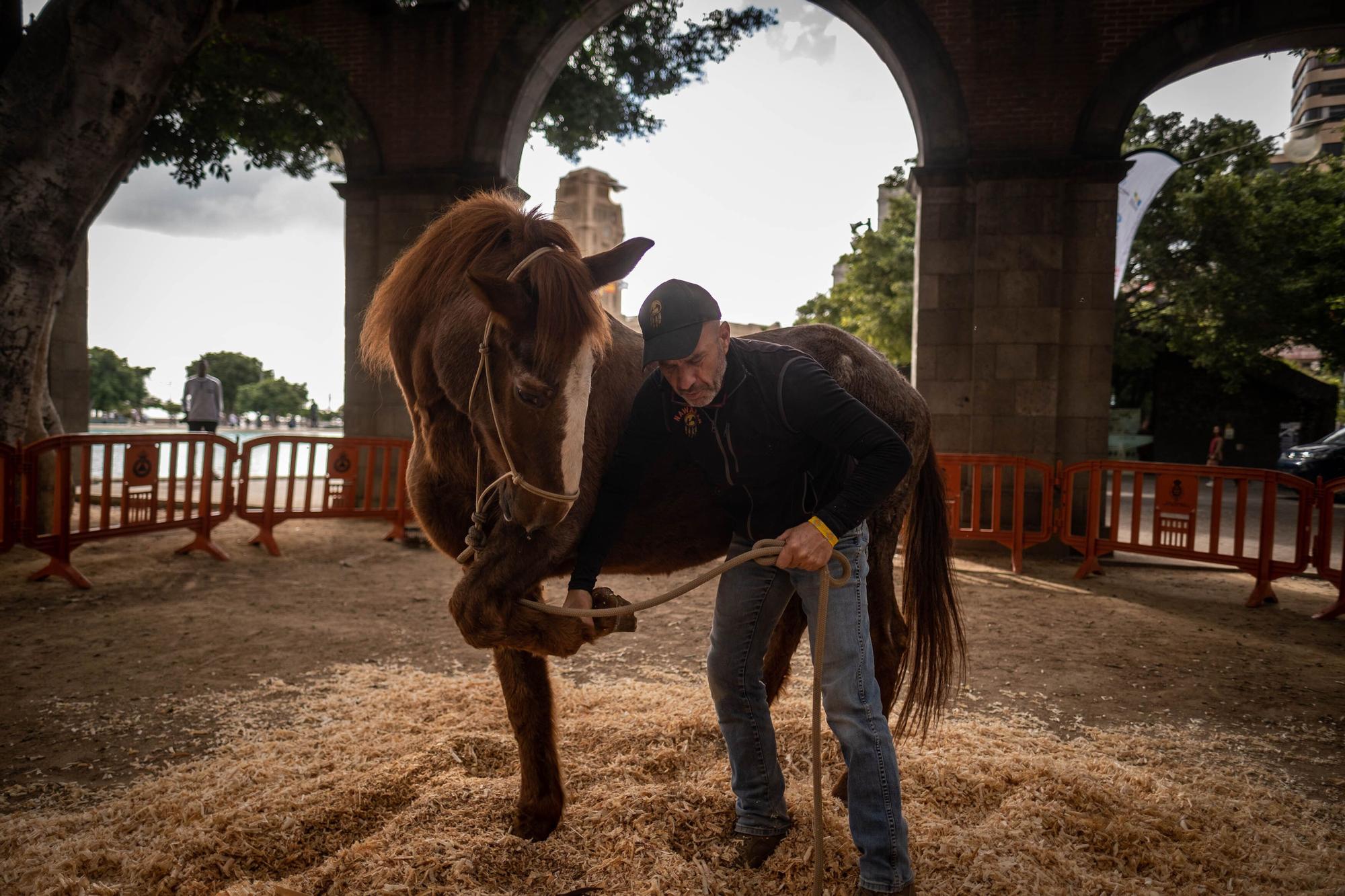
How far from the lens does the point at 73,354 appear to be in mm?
10266

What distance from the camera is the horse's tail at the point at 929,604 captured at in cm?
Result: 311

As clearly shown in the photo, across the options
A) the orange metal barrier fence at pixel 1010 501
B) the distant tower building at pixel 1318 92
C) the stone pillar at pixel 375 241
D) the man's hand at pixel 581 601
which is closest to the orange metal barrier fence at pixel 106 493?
the stone pillar at pixel 375 241

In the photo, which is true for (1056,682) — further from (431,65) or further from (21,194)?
(431,65)

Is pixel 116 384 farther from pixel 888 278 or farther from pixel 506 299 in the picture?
pixel 506 299

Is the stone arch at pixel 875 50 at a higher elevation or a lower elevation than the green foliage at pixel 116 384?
higher

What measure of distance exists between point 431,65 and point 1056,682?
10.8m

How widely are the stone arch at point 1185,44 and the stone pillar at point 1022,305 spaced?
52 centimetres

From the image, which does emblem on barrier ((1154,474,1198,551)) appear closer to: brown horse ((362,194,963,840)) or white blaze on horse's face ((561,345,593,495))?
brown horse ((362,194,963,840))

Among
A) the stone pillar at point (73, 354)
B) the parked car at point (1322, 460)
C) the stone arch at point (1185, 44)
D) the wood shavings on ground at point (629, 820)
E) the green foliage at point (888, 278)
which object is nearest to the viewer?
the wood shavings on ground at point (629, 820)

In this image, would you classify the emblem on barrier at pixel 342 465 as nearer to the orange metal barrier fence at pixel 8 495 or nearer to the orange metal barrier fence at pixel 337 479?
the orange metal barrier fence at pixel 337 479

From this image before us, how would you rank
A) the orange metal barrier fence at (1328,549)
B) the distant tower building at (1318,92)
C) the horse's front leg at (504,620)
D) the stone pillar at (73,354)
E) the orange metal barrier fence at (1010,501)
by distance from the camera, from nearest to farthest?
the horse's front leg at (504,620)
the orange metal barrier fence at (1328,549)
the orange metal barrier fence at (1010,501)
the stone pillar at (73,354)
the distant tower building at (1318,92)

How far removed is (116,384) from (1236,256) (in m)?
63.6

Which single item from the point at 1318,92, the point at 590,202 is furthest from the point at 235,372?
the point at 1318,92

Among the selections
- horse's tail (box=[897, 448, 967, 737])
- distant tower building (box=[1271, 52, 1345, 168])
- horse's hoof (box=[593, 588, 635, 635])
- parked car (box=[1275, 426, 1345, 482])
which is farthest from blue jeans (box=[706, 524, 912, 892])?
distant tower building (box=[1271, 52, 1345, 168])
